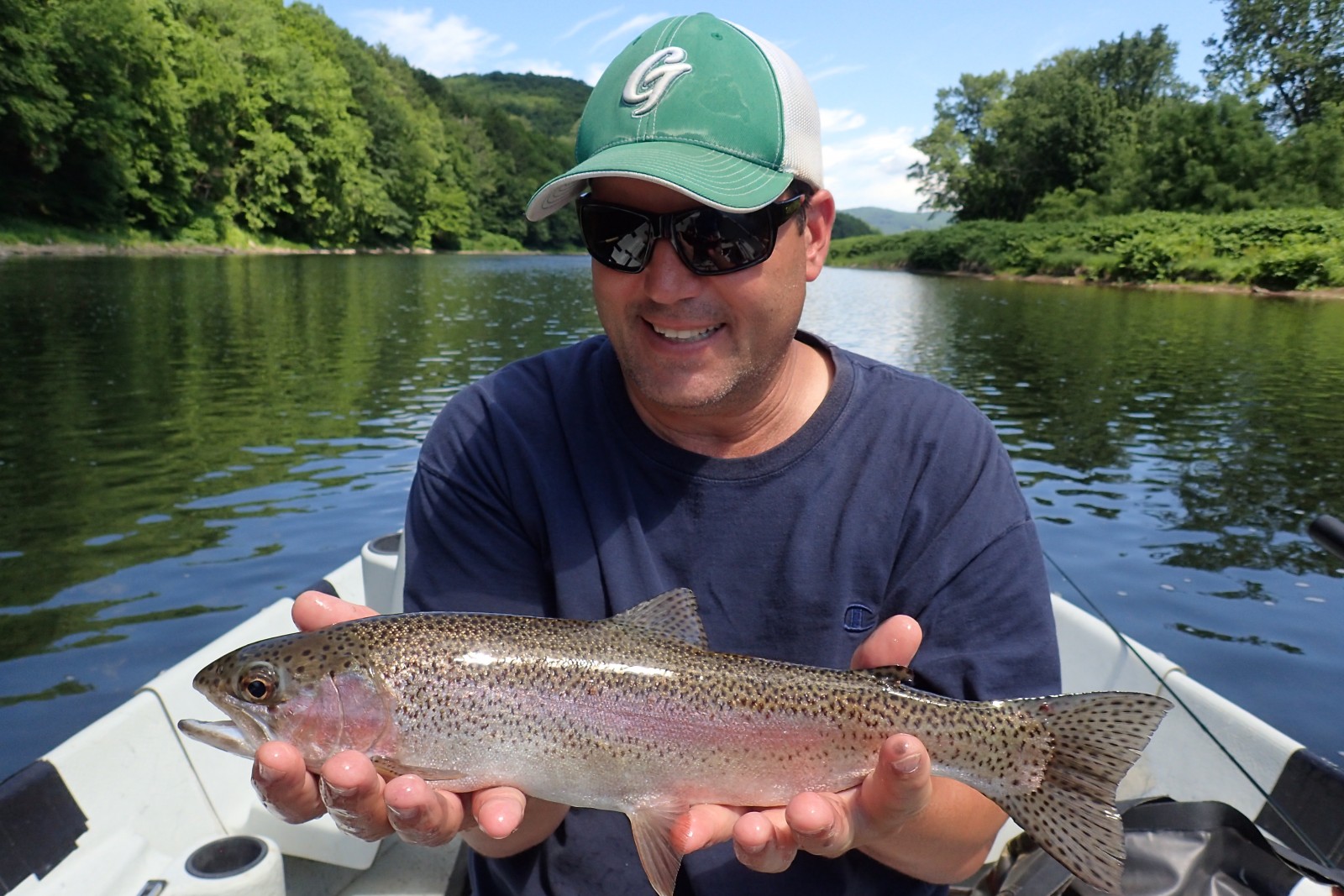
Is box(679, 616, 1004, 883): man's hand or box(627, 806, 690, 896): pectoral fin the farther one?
box(627, 806, 690, 896): pectoral fin

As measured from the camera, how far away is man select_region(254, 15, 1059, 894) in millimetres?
2643

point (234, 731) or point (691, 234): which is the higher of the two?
point (691, 234)

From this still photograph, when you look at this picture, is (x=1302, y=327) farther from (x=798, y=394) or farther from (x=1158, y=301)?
(x=798, y=394)

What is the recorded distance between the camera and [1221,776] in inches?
169

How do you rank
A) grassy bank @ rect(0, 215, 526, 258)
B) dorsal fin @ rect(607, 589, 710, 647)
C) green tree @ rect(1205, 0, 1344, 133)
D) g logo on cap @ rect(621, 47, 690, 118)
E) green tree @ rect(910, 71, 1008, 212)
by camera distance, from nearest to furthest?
dorsal fin @ rect(607, 589, 710, 647) → g logo on cap @ rect(621, 47, 690, 118) → grassy bank @ rect(0, 215, 526, 258) → green tree @ rect(1205, 0, 1344, 133) → green tree @ rect(910, 71, 1008, 212)

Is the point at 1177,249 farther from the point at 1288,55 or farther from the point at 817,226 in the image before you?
the point at 817,226

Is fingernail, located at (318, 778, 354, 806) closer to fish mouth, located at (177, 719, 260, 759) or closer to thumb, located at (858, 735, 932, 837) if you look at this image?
fish mouth, located at (177, 719, 260, 759)

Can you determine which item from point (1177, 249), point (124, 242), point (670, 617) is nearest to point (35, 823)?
point (670, 617)

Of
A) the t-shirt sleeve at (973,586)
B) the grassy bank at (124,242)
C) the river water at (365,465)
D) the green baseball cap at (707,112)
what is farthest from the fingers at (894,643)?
the grassy bank at (124,242)

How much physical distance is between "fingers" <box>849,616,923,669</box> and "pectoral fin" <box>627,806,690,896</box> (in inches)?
24.9

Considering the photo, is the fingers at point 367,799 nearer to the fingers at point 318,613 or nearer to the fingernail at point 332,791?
the fingernail at point 332,791

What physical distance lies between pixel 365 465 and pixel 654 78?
1147 cm

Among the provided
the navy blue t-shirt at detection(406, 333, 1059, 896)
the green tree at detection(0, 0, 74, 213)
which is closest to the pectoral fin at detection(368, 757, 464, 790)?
the navy blue t-shirt at detection(406, 333, 1059, 896)

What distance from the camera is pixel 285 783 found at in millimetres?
2285
